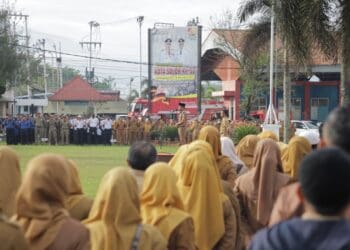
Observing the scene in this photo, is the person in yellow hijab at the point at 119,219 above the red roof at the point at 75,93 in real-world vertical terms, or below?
below

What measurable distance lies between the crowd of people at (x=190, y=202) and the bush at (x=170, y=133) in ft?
95.2

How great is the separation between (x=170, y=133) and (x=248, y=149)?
28436mm

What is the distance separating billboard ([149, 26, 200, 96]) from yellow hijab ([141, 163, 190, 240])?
40.1 meters

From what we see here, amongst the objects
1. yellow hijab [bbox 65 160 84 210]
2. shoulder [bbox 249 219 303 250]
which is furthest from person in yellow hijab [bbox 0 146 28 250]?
shoulder [bbox 249 219 303 250]

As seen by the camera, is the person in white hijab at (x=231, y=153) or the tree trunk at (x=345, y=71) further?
the tree trunk at (x=345, y=71)

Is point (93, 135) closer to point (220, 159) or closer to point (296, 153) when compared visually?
point (220, 159)

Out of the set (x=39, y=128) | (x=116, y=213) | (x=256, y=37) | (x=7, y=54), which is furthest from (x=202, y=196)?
(x=7, y=54)

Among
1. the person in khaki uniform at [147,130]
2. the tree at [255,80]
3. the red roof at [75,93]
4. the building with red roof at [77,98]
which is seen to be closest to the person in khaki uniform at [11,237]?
the person in khaki uniform at [147,130]

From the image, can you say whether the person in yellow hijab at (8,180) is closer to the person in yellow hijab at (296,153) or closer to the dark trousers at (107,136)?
the person in yellow hijab at (296,153)

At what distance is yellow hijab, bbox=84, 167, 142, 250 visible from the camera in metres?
4.14

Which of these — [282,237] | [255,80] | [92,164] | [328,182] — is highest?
[255,80]

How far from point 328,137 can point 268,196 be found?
2050 millimetres

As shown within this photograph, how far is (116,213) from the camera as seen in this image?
4188 millimetres

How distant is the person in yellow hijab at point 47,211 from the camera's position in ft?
13.0
